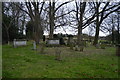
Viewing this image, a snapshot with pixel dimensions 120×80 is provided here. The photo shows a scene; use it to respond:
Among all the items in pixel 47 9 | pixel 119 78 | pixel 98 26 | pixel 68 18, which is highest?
pixel 47 9

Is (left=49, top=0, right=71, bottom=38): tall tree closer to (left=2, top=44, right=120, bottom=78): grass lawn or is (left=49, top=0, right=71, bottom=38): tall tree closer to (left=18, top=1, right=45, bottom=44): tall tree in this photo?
(left=18, top=1, right=45, bottom=44): tall tree

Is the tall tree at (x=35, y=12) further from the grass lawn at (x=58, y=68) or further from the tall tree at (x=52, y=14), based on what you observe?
the grass lawn at (x=58, y=68)

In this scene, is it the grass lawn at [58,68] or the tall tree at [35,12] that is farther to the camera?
the tall tree at [35,12]

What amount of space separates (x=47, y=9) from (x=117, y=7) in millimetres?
11590

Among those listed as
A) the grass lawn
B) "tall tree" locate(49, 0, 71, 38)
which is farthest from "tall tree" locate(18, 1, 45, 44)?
the grass lawn

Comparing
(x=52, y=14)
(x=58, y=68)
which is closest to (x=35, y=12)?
(x=52, y=14)

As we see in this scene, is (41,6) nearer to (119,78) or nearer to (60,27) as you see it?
(60,27)

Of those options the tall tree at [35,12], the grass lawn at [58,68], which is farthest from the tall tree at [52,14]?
the grass lawn at [58,68]

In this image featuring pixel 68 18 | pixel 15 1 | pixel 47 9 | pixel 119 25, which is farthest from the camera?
pixel 119 25

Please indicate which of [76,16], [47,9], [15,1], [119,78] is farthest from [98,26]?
[119,78]

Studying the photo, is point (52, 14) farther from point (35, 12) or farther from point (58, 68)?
point (58, 68)

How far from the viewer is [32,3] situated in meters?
20.1

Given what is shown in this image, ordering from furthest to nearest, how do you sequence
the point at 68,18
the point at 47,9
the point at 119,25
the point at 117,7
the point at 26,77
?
the point at 119,25, the point at 47,9, the point at 68,18, the point at 117,7, the point at 26,77

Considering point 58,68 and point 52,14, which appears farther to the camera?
point 52,14
